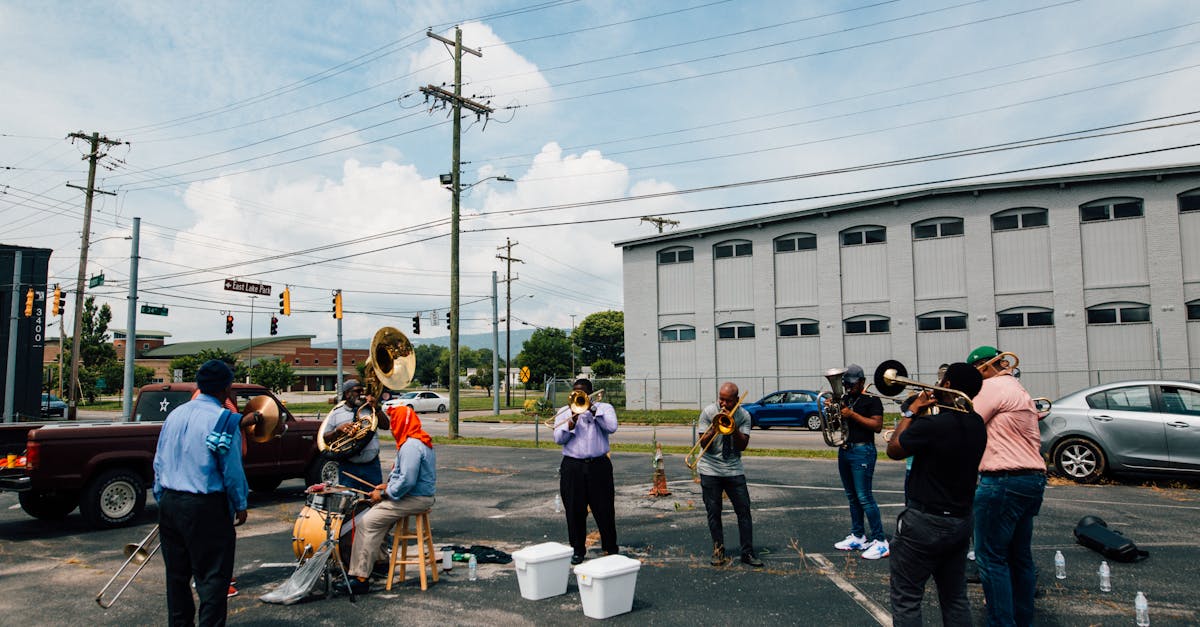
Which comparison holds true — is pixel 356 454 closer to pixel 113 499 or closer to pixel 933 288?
pixel 113 499

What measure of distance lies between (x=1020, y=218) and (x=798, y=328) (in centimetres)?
1131

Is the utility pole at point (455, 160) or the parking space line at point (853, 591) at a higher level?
the utility pole at point (455, 160)

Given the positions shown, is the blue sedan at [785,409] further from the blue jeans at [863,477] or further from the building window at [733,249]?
the blue jeans at [863,477]

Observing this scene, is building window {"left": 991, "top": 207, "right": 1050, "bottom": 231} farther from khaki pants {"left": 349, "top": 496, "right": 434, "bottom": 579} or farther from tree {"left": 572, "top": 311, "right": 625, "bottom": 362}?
tree {"left": 572, "top": 311, "right": 625, "bottom": 362}

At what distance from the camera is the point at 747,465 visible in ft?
50.8

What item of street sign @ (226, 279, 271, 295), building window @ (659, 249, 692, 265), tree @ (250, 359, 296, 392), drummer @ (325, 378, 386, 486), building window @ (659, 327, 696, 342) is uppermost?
building window @ (659, 249, 692, 265)

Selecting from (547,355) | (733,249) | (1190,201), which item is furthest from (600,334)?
(1190,201)

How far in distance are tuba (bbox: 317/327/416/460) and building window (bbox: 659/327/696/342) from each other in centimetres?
3344

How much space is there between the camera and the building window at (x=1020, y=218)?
31.8m

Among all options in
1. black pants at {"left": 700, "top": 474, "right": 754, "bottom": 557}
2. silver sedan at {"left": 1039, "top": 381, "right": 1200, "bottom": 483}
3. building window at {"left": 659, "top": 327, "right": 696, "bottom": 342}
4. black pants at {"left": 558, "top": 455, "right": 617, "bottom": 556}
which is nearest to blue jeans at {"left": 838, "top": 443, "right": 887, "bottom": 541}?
black pants at {"left": 700, "top": 474, "right": 754, "bottom": 557}

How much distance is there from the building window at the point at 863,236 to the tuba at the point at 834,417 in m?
29.8

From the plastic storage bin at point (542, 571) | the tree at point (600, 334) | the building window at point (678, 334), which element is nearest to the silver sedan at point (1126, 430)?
the plastic storage bin at point (542, 571)

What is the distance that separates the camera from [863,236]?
117 feet

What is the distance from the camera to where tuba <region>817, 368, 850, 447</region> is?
24.8 feet
